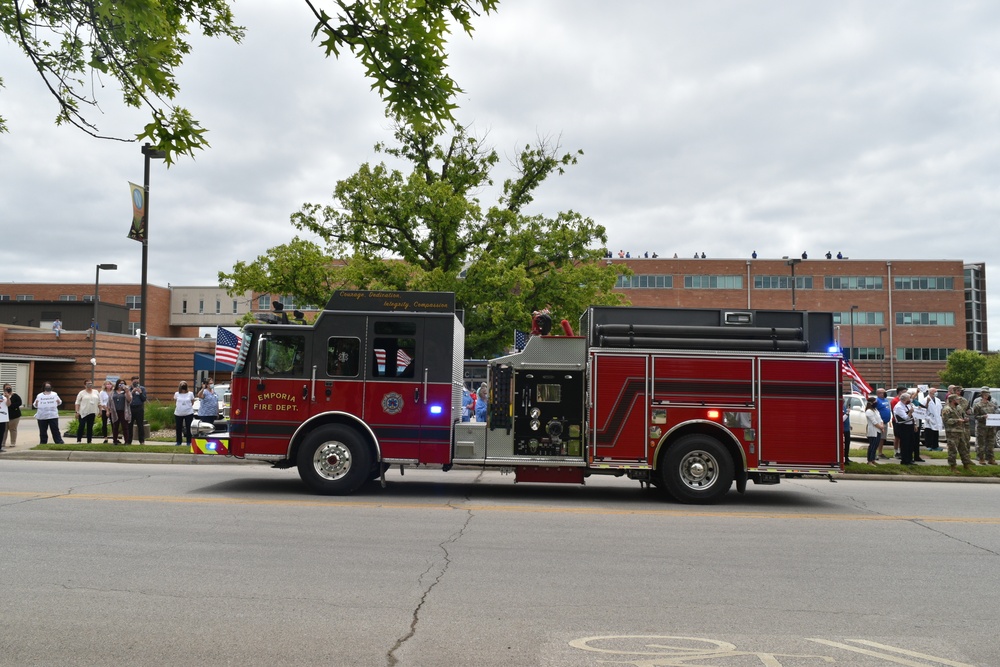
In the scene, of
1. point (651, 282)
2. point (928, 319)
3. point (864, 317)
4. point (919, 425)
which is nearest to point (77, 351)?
point (919, 425)

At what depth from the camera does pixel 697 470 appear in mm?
11430

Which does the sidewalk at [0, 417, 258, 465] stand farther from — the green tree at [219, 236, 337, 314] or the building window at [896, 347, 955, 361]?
the building window at [896, 347, 955, 361]

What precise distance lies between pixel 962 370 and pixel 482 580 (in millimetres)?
73085

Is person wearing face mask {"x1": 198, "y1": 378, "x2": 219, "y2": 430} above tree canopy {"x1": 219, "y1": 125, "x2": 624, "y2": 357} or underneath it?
underneath

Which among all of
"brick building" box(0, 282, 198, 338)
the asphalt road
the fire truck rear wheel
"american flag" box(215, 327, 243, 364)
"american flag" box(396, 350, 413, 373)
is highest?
"brick building" box(0, 282, 198, 338)

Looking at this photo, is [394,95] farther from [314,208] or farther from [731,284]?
[731,284]

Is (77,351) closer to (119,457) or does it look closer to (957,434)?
(119,457)

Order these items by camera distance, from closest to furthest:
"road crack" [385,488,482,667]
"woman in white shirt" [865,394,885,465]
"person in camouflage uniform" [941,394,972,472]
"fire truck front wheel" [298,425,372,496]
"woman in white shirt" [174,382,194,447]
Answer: "road crack" [385,488,482,667]
"fire truck front wheel" [298,425,372,496]
"person in camouflage uniform" [941,394,972,472]
"woman in white shirt" [865,394,885,465]
"woman in white shirt" [174,382,194,447]

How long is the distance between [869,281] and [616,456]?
218 ft

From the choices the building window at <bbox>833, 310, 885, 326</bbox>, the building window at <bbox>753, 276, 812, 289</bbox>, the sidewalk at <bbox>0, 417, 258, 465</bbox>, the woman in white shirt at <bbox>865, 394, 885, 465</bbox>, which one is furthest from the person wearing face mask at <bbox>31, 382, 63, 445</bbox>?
the building window at <bbox>833, 310, 885, 326</bbox>

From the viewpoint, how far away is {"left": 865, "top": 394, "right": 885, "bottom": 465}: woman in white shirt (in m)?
17.8

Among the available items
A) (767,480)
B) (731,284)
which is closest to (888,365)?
(731,284)

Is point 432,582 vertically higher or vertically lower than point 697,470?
lower

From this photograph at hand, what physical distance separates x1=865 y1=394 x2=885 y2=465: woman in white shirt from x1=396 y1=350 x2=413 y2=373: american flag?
11462 mm
